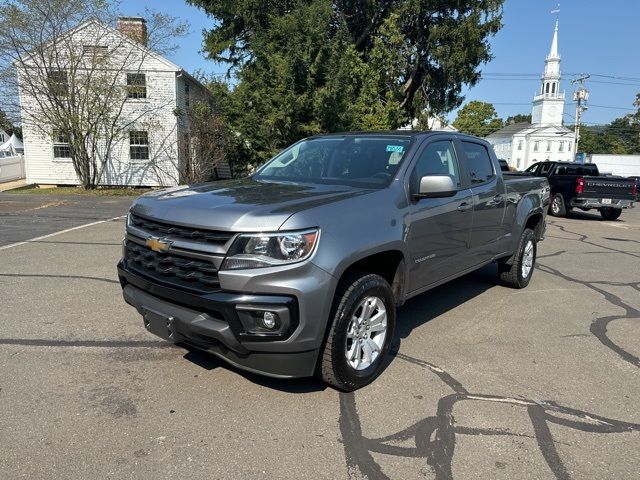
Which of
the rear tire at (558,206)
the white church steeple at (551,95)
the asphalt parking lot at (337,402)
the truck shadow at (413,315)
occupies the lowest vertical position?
the asphalt parking lot at (337,402)

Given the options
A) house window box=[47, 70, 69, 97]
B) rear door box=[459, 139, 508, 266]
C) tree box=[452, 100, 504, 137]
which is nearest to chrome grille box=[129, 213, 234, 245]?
rear door box=[459, 139, 508, 266]

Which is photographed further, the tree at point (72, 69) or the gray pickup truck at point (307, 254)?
the tree at point (72, 69)

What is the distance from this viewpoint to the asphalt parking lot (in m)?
2.86

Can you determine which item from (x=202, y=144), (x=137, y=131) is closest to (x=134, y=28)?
(x=137, y=131)

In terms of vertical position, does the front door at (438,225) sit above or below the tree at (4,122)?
below

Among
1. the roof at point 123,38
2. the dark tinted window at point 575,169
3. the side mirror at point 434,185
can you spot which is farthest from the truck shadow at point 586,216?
the roof at point 123,38

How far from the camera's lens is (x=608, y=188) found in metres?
15.4

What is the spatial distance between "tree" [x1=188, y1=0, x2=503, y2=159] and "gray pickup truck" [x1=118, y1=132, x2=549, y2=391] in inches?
605

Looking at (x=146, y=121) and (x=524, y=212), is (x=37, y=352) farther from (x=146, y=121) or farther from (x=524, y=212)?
(x=146, y=121)

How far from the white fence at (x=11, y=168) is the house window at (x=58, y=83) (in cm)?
1028

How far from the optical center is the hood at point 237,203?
3125 mm

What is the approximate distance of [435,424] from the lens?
3.29m

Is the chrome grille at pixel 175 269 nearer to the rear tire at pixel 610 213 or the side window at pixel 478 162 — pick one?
the side window at pixel 478 162

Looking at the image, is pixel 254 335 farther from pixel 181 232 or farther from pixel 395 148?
pixel 395 148
